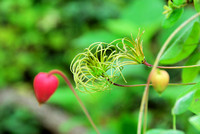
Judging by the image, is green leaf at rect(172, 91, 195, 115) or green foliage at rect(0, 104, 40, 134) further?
green foliage at rect(0, 104, 40, 134)

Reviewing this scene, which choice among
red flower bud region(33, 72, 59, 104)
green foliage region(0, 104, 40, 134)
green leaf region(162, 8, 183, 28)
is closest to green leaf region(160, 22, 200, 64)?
green leaf region(162, 8, 183, 28)

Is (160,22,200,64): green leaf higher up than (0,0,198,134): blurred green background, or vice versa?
(0,0,198,134): blurred green background

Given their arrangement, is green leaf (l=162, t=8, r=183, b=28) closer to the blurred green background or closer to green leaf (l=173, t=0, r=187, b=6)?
green leaf (l=173, t=0, r=187, b=6)

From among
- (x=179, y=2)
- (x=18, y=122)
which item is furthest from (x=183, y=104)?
(x=18, y=122)

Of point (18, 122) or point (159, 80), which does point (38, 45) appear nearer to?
point (18, 122)

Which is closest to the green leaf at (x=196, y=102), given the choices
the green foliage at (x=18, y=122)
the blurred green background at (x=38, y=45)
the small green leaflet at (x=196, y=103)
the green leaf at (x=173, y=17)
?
the small green leaflet at (x=196, y=103)

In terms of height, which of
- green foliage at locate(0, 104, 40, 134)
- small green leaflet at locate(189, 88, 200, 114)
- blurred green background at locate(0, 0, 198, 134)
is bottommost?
small green leaflet at locate(189, 88, 200, 114)

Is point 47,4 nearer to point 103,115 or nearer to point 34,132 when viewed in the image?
point 34,132

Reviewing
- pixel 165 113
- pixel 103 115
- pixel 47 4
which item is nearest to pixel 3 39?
pixel 47 4

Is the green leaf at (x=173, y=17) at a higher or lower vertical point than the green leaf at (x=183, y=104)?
higher

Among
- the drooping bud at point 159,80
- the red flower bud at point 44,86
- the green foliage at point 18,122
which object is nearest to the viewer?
the drooping bud at point 159,80

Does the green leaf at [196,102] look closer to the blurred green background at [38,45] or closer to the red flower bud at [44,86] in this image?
the red flower bud at [44,86]
